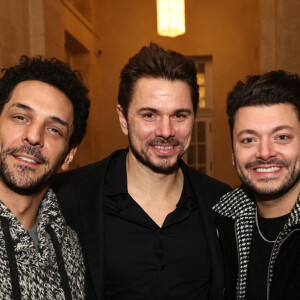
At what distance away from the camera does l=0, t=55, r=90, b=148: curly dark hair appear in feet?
6.01

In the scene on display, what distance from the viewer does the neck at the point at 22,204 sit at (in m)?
1.67

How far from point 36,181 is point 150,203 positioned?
0.70 meters

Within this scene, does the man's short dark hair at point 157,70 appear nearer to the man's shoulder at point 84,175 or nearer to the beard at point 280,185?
the man's shoulder at point 84,175

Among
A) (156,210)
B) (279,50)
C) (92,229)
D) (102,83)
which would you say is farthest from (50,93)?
(102,83)

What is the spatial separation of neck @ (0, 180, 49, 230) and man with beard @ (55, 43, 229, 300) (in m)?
0.32

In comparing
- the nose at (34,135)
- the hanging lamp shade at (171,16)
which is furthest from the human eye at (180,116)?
the hanging lamp shade at (171,16)

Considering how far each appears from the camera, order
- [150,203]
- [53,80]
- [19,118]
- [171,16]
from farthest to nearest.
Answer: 1. [171,16]
2. [150,203]
3. [53,80]
4. [19,118]

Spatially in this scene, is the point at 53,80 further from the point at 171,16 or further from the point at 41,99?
the point at 171,16

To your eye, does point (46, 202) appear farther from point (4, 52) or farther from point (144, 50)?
point (4, 52)

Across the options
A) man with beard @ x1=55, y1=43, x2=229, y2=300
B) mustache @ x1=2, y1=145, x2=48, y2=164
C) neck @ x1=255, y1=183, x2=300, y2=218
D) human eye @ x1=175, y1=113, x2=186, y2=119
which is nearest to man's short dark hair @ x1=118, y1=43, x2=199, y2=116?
man with beard @ x1=55, y1=43, x2=229, y2=300

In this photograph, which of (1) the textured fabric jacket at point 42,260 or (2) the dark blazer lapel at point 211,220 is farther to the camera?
(2) the dark blazer lapel at point 211,220

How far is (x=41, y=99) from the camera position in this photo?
1.76 metres

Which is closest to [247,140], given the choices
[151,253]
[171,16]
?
[151,253]

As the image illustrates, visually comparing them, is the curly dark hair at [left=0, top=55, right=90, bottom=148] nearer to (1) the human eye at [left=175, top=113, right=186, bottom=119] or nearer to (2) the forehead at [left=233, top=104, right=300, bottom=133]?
(1) the human eye at [left=175, top=113, right=186, bottom=119]
